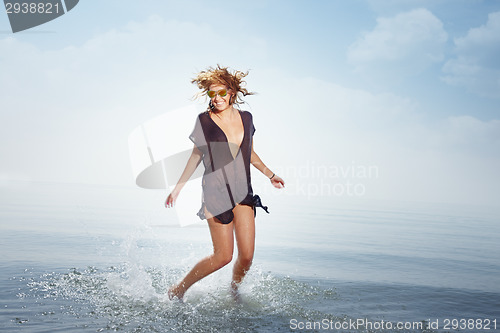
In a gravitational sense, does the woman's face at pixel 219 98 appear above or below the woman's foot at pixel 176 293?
above

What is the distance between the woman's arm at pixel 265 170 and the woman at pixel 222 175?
0.23 m

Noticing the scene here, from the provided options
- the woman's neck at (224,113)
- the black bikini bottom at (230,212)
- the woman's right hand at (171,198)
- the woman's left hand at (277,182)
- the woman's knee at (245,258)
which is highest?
the woman's neck at (224,113)

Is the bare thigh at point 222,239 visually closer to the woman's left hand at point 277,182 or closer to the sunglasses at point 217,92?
the woman's left hand at point 277,182

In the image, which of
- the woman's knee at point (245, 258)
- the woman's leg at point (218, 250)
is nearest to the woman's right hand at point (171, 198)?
the woman's leg at point (218, 250)

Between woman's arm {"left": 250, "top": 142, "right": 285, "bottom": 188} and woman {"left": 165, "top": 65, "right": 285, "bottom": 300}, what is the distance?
23 cm

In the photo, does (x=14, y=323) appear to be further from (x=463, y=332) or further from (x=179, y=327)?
(x=463, y=332)

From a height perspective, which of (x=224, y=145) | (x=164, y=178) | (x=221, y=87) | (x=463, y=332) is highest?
(x=221, y=87)

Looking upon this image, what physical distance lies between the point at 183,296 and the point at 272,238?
6.33 meters

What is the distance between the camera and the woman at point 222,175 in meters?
4.53

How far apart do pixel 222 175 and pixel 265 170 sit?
65cm

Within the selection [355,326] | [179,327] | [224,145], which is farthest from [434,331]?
[224,145]

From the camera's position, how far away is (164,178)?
505cm

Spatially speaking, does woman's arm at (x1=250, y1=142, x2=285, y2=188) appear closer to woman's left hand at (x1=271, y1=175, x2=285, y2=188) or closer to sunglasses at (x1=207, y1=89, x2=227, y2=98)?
woman's left hand at (x1=271, y1=175, x2=285, y2=188)

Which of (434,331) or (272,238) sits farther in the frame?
(272,238)
